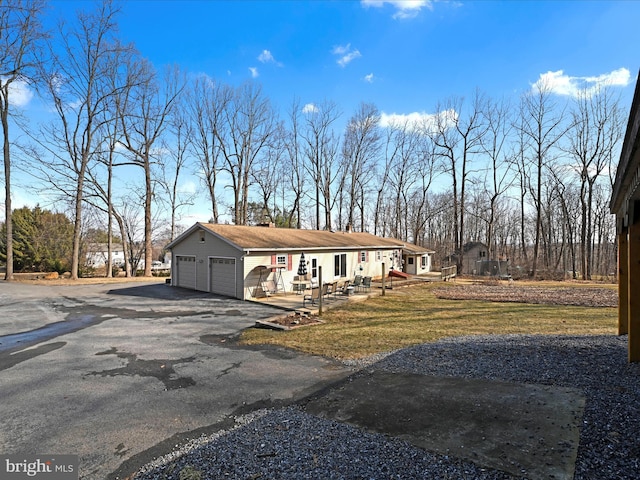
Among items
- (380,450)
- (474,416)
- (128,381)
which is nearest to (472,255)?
(474,416)

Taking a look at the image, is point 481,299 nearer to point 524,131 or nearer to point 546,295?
point 546,295

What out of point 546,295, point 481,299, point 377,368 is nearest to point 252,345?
point 377,368

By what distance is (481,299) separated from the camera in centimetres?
1648

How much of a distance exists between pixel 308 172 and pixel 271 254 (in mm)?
21891

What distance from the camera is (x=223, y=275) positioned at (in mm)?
17875

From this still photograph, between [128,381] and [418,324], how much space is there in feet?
27.1

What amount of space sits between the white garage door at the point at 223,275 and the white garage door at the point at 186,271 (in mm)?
1809

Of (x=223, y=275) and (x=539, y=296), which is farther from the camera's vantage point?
(x=223, y=275)

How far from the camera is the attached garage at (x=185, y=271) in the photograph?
19.9 m

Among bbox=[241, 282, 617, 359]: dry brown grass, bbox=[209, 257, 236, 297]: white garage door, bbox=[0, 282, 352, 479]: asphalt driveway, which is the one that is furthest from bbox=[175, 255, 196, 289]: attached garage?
bbox=[241, 282, 617, 359]: dry brown grass
